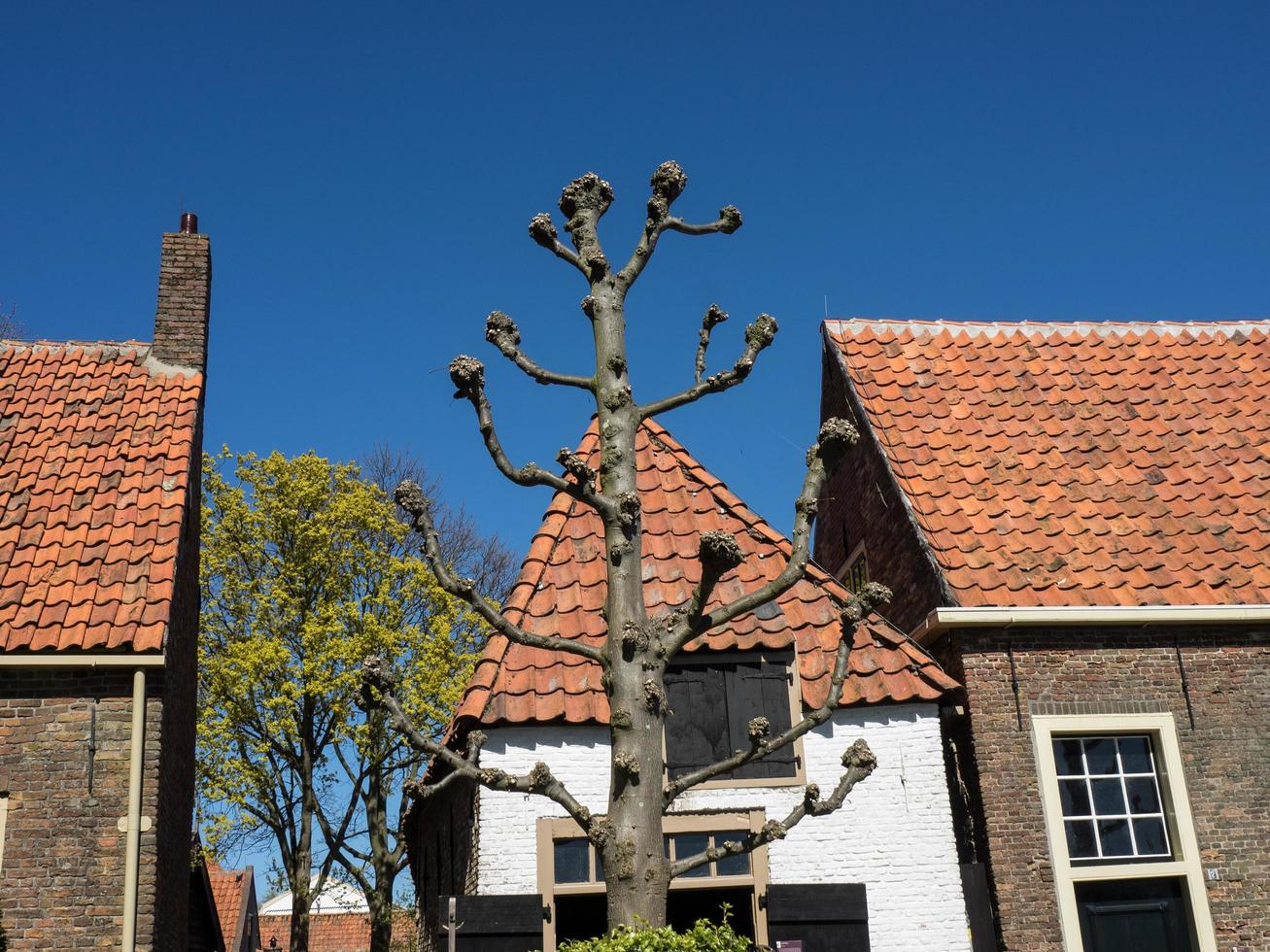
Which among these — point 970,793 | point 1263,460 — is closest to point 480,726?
point 970,793

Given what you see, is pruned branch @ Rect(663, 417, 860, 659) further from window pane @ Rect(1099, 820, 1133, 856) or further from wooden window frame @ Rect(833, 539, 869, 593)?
wooden window frame @ Rect(833, 539, 869, 593)

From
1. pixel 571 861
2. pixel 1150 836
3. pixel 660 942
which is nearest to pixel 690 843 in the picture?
pixel 571 861

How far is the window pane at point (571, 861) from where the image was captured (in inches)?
382

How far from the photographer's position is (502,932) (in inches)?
366

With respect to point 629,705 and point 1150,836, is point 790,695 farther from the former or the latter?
point 629,705

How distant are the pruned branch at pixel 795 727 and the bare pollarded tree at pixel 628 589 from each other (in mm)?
10

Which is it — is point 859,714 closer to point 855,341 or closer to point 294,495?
point 855,341

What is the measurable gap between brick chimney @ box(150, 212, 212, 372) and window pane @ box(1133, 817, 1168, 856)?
10199mm

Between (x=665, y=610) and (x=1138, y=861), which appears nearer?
(x=1138, y=861)

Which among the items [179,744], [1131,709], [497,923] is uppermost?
[179,744]

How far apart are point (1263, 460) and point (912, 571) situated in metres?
4.06

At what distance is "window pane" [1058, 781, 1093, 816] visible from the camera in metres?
10.4

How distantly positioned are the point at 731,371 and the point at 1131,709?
563 cm

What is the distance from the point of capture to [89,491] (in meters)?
11.6
